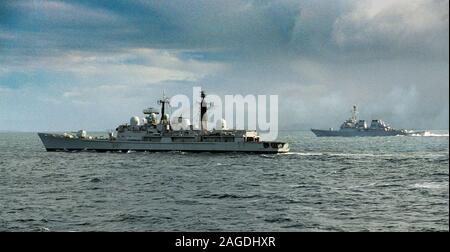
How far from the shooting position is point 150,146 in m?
98.7

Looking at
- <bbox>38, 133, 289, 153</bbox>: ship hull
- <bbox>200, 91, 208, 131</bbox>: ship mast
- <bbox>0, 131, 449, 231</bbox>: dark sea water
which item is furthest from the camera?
<bbox>200, 91, 208, 131</bbox>: ship mast

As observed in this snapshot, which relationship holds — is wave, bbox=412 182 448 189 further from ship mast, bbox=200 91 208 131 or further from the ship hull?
ship mast, bbox=200 91 208 131

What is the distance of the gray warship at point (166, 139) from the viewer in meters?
94.4

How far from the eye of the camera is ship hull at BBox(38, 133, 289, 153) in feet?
305

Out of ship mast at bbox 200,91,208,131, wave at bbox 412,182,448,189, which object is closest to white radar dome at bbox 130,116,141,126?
ship mast at bbox 200,91,208,131

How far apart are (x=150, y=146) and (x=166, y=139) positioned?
155 inches

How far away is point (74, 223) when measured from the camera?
25.2 metres

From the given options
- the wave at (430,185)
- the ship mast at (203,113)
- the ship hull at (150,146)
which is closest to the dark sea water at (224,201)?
the wave at (430,185)

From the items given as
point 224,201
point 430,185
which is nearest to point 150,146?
point 430,185

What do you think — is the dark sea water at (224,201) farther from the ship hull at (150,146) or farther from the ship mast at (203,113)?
the ship mast at (203,113)

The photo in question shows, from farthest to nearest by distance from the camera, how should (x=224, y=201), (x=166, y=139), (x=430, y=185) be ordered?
(x=166, y=139) → (x=430, y=185) → (x=224, y=201)

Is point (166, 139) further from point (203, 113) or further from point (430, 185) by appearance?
point (430, 185)
